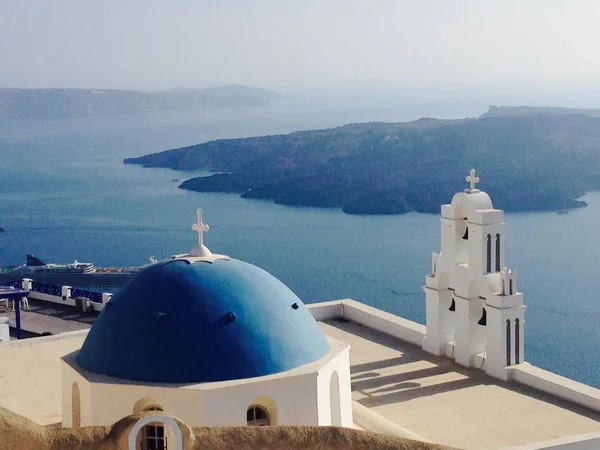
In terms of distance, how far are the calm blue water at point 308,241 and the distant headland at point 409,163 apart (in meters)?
2.17

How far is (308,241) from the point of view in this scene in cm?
5066

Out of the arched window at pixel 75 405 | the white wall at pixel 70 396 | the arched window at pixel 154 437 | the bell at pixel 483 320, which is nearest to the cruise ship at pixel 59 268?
the bell at pixel 483 320

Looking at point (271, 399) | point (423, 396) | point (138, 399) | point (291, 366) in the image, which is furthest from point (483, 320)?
point (138, 399)

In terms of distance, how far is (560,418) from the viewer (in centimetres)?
876

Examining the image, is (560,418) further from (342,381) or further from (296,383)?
(296,383)

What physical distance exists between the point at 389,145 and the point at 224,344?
73.5 metres

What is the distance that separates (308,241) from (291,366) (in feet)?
143

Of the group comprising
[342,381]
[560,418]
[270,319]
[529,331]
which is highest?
[270,319]

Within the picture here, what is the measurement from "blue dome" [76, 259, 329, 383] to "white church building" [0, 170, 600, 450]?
1cm

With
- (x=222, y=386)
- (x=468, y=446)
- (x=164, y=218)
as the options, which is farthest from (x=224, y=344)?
(x=164, y=218)

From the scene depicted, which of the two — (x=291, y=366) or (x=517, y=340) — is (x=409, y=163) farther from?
(x=291, y=366)

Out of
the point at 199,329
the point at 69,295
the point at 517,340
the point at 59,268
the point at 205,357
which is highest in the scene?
the point at 199,329

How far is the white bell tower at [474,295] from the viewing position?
993 centimetres

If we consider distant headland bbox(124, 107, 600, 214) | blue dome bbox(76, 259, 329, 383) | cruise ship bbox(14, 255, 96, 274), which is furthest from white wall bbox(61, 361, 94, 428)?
distant headland bbox(124, 107, 600, 214)
